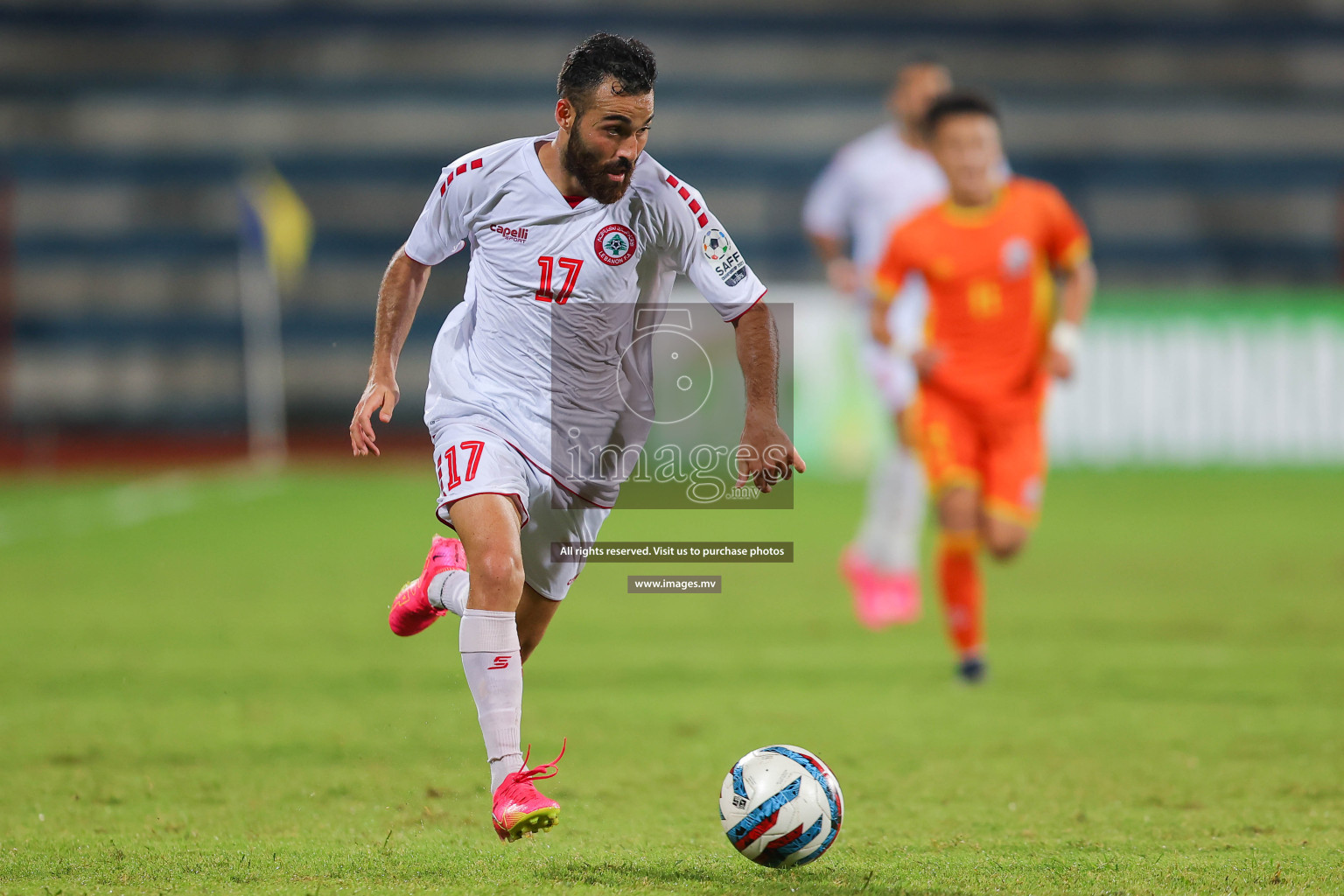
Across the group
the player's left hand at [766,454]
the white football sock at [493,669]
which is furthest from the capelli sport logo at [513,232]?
the white football sock at [493,669]

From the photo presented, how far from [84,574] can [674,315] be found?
4987mm

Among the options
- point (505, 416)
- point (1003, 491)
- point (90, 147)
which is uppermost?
point (90, 147)

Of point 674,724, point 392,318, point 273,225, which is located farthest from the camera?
point 273,225

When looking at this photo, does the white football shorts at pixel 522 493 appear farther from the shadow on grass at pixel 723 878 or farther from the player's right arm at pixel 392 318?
the shadow on grass at pixel 723 878

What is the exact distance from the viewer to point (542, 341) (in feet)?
14.3

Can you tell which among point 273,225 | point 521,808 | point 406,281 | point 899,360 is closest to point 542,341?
point 406,281

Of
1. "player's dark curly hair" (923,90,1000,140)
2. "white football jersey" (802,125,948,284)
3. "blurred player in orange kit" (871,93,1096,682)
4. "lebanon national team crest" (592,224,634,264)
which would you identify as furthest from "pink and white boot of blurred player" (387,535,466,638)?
"white football jersey" (802,125,948,284)

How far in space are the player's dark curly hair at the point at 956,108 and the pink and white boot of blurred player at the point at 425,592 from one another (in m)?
3.42

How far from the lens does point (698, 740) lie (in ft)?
19.2

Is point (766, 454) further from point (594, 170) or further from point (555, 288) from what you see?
point (594, 170)

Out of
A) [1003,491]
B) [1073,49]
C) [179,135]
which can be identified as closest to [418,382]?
[179,135]

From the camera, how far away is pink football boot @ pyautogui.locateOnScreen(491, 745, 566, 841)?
3.84 metres

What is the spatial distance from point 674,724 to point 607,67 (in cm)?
297

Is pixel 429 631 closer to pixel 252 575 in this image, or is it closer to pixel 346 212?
pixel 252 575
